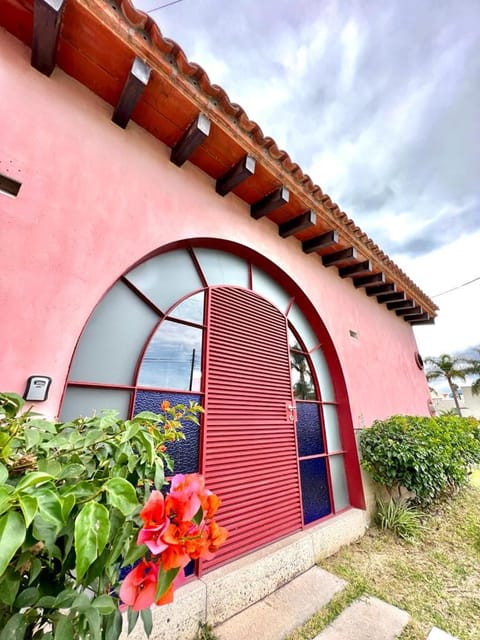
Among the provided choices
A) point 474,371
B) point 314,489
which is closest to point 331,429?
point 314,489

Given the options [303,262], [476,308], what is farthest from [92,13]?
[476,308]

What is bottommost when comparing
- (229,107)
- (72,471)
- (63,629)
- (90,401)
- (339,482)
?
(339,482)

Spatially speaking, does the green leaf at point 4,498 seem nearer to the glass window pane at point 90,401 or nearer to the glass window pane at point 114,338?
the glass window pane at point 90,401

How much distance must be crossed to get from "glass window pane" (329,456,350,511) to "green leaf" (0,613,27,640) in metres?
4.05

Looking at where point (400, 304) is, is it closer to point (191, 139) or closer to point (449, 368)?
point (191, 139)

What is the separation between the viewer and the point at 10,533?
21.1 inches

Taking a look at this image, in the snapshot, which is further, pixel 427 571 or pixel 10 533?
pixel 427 571

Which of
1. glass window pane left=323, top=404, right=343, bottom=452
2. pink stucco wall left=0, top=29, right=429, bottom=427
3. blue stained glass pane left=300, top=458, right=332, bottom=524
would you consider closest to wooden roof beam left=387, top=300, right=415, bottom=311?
glass window pane left=323, top=404, right=343, bottom=452

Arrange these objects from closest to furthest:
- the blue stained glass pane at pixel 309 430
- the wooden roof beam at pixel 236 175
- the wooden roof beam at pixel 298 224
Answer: the wooden roof beam at pixel 236 175, the blue stained glass pane at pixel 309 430, the wooden roof beam at pixel 298 224

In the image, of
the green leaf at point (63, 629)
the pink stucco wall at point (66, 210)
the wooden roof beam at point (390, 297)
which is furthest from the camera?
the wooden roof beam at point (390, 297)

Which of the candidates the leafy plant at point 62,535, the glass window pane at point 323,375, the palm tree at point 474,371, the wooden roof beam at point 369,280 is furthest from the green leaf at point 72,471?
the palm tree at point 474,371

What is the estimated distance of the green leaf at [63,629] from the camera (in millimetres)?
629

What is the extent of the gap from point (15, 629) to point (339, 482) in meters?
4.28

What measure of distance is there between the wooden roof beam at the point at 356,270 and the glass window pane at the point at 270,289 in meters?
1.73
